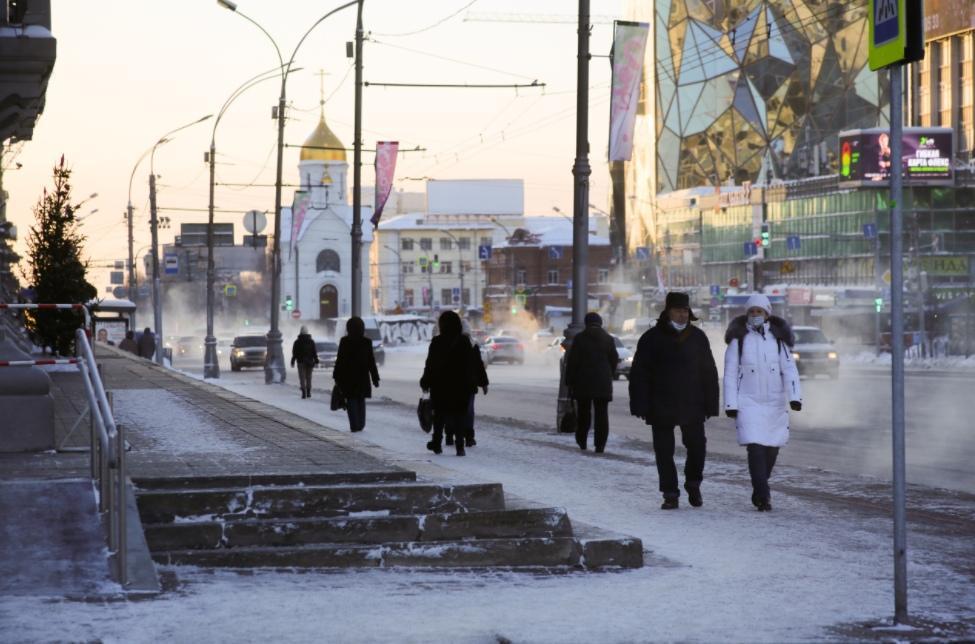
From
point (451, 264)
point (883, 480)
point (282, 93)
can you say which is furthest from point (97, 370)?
point (451, 264)

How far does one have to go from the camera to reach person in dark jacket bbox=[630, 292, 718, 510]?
41.2ft

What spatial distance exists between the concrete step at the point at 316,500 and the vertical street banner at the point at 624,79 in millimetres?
14262

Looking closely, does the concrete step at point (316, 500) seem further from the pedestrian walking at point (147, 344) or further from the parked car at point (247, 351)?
the parked car at point (247, 351)

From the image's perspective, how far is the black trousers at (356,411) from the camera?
20.8m

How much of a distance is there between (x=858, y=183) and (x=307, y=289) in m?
68.4

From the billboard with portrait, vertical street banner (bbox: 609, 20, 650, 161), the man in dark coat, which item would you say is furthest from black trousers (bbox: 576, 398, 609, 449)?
the billboard with portrait

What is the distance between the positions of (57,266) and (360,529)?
26.3 metres

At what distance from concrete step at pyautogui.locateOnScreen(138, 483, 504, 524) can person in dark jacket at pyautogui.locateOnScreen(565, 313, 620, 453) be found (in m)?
8.31

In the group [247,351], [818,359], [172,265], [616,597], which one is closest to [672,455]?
[616,597]

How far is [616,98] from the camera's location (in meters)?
23.8

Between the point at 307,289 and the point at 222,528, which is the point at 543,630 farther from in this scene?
the point at 307,289

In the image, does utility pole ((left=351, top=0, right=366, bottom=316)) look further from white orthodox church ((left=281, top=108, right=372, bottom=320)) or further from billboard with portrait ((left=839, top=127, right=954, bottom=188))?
white orthodox church ((left=281, top=108, right=372, bottom=320))

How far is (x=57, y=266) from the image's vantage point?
34344 mm

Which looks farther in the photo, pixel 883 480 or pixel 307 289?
pixel 307 289
